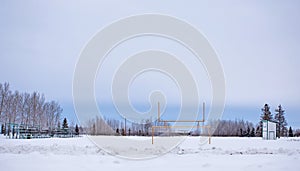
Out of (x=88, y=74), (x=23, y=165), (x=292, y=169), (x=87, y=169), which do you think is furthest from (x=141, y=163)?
(x=88, y=74)

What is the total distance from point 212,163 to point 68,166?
3.44 m

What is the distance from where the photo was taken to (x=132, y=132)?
44312mm

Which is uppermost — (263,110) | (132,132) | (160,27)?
(160,27)

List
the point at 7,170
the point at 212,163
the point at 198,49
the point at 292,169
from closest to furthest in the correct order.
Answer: the point at 7,170
the point at 292,169
the point at 212,163
the point at 198,49

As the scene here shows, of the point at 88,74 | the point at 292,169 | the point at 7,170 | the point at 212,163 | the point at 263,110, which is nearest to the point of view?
the point at 7,170

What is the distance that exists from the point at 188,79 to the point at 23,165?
25.3ft

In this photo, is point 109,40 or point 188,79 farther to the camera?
point 188,79

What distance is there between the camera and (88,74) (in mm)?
11508

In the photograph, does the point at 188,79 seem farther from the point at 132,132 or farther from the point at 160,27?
the point at 132,132

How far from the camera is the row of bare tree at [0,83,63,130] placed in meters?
36.2

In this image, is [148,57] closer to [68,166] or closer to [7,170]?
[68,166]

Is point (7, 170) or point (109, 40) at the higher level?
point (109, 40)

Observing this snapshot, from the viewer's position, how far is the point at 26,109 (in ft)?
130

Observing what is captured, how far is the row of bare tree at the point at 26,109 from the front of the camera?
36188 mm
